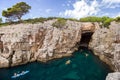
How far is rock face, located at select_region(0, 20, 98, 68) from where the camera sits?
154 feet

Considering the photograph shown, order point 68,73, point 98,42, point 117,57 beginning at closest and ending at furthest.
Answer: point 117,57 < point 68,73 < point 98,42

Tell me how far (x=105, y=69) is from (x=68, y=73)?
8.78 m

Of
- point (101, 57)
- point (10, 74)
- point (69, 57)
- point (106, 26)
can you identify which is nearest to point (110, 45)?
point (101, 57)

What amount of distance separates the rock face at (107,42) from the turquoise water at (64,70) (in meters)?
2.20

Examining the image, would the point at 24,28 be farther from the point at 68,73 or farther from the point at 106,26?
the point at 106,26

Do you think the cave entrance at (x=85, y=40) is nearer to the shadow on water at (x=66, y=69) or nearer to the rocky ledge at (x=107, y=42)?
the rocky ledge at (x=107, y=42)

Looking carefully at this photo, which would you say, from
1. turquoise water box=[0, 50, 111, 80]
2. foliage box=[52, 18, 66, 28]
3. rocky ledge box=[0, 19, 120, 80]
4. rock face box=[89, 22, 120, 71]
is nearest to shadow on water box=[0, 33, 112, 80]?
turquoise water box=[0, 50, 111, 80]

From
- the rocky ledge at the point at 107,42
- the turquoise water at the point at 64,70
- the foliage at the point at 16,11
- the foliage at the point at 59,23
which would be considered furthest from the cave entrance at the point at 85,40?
the foliage at the point at 16,11

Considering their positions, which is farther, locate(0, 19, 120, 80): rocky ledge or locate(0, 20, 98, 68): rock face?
locate(0, 20, 98, 68): rock face

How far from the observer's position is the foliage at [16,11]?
6181cm

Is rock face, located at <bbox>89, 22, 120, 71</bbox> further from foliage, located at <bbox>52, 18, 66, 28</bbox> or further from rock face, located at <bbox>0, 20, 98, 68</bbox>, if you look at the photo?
foliage, located at <bbox>52, 18, 66, 28</bbox>

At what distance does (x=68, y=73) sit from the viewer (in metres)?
38.1

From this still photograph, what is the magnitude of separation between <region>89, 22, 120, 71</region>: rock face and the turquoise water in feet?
7.21

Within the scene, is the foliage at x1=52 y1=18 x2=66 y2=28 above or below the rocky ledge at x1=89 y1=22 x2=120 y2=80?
above
